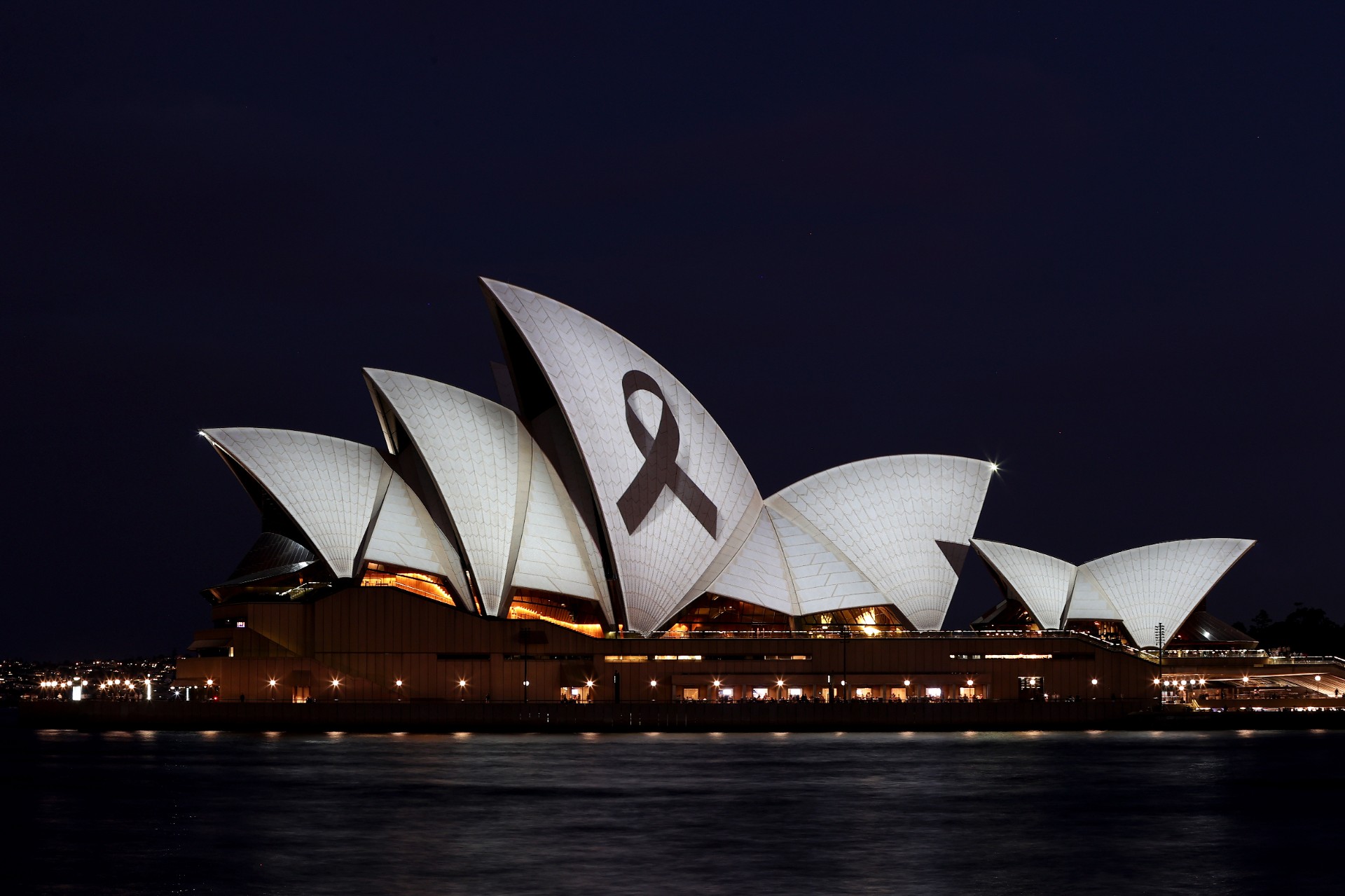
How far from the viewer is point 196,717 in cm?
6988

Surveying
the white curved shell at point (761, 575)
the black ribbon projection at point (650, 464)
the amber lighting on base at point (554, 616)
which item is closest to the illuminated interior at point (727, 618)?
the white curved shell at point (761, 575)

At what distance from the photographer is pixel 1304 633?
412 ft

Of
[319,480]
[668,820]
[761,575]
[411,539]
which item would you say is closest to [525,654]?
[411,539]

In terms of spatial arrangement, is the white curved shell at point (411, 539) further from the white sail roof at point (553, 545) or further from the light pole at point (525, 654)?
the white sail roof at point (553, 545)

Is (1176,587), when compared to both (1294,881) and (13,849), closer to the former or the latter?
(1294,881)

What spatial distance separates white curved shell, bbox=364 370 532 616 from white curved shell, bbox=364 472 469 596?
1948mm

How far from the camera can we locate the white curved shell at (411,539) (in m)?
68.3

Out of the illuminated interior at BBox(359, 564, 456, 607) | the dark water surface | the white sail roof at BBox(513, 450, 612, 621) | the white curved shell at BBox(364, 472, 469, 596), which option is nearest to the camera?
the dark water surface

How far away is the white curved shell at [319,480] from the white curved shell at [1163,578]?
39016 millimetres

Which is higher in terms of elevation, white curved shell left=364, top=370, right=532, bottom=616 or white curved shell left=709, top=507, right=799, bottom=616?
white curved shell left=364, top=370, right=532, bottom=616

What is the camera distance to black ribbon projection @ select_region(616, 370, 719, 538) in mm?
66938

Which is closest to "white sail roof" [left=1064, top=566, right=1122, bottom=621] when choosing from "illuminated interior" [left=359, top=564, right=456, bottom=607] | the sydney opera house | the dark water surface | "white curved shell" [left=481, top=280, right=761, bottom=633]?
the sydney opera house

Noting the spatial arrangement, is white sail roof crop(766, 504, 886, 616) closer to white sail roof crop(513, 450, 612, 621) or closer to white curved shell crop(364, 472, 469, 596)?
white sail roof crop(513, 450, 612, 621)

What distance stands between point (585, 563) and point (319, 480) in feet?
40.3
